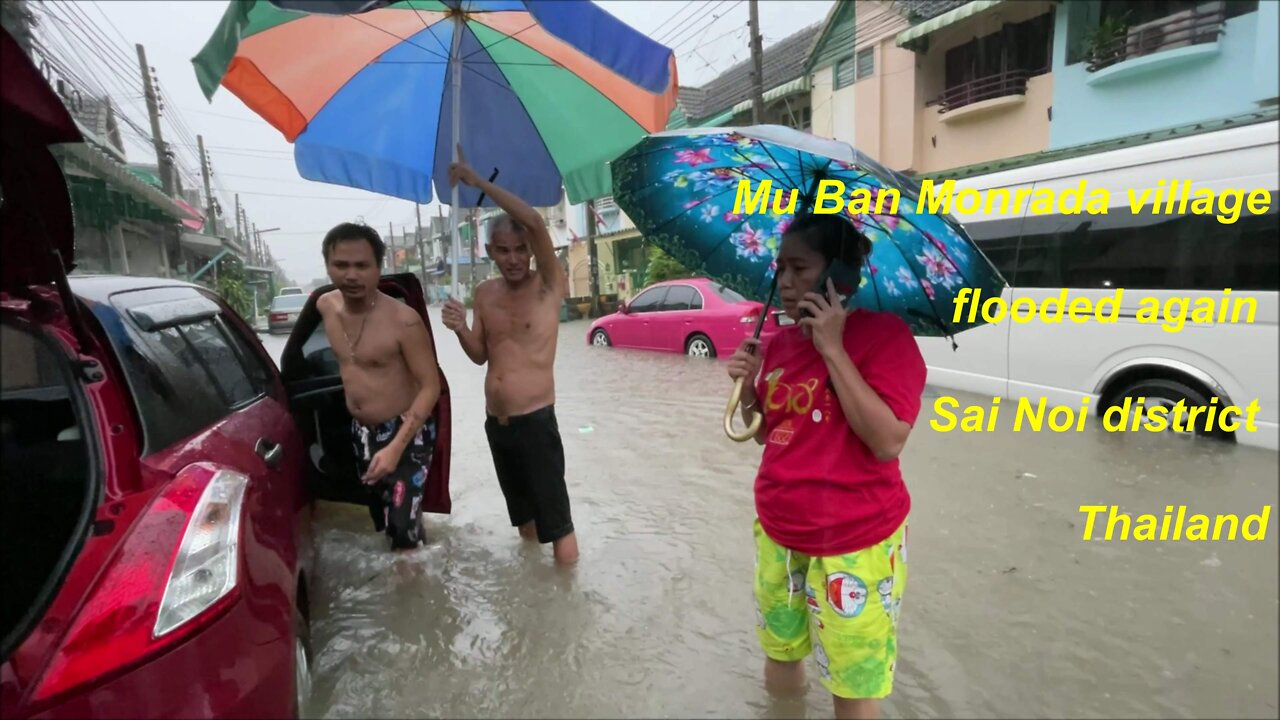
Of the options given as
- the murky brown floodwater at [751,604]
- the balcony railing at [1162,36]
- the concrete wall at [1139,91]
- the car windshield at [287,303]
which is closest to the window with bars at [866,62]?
the concrete wall at [1139,91]

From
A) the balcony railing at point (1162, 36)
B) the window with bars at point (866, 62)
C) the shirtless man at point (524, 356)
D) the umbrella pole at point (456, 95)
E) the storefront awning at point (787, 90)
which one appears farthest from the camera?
the storefront awning at point (787, 90)

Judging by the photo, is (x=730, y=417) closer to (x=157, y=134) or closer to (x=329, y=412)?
(x=329, y=412)

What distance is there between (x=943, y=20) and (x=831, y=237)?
12238 mm

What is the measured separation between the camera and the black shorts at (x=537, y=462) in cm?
306

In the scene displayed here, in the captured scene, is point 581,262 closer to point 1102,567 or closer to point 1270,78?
point 1102,567

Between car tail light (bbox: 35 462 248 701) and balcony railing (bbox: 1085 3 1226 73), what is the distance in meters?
8.69

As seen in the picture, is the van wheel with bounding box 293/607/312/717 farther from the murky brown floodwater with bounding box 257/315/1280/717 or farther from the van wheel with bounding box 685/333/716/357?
the van wheel with bounding box 685/333/716/357

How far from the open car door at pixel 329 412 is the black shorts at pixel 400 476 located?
0.17m

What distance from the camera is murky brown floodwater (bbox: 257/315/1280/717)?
8.18 ft

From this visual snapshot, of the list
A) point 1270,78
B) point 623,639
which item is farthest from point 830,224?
point 623,639

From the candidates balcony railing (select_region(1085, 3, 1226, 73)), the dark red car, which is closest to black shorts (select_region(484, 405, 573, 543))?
the dark red car

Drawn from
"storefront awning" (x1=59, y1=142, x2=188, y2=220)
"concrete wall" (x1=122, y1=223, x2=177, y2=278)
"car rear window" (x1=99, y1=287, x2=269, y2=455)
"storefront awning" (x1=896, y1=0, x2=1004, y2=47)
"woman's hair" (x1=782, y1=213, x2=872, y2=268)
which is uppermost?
"storefront awning" (x1=896, y1=0, x2=1004, y2=47)

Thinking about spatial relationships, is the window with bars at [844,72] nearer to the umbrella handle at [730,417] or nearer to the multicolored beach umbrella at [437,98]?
the multicolored beach umbrella at [437,98]
